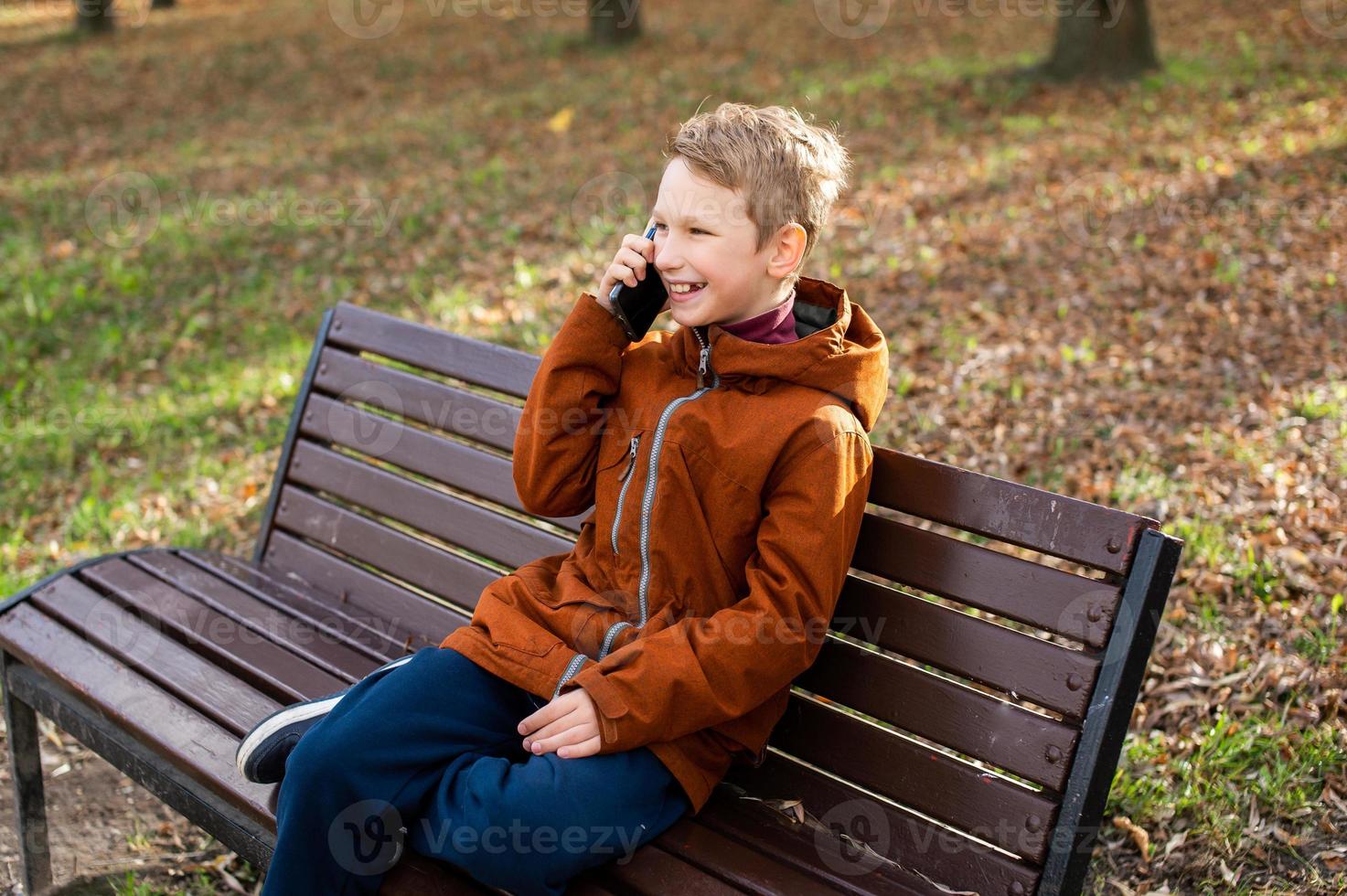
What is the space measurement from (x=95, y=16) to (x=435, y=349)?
14.7m

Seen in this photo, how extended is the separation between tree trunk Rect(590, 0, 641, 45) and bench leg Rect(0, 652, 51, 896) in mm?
11266

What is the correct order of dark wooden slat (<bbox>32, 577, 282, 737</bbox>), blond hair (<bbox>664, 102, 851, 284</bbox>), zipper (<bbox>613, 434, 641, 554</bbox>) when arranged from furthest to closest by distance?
dark wooden slat (<bbox>32, 577, 282, 737</bbox>) < zipper (<bbox>613, 434, 641, 554</bbox>) < blond hair (<bbox>664, 102, 851, 284</bbox>)

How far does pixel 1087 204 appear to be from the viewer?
23.5 feet

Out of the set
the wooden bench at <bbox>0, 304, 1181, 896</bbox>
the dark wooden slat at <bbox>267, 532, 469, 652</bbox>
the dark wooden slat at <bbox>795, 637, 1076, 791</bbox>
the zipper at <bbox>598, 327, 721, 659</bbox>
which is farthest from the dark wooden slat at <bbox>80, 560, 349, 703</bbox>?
the dark wooden slat at <bbox>795, 637, 1076, 791</bbox>

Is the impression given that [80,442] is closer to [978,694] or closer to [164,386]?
[164,386]

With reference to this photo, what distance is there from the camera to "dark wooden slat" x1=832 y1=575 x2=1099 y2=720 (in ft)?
7.61

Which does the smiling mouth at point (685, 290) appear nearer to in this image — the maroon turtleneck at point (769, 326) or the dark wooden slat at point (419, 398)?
the maroon turtleneck at point (769, 326)

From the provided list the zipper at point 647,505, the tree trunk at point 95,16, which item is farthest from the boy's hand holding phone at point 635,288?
the tree trunk at point 95,16

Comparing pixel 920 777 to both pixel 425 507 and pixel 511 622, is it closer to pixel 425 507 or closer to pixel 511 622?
pixel 511 622

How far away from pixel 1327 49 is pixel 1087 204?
14.6 feet

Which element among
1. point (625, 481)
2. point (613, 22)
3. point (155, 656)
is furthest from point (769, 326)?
point (613, 22)

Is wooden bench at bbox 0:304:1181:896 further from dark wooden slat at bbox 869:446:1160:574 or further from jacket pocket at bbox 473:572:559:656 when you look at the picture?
jacket pocket at bbox 473:572:559:656

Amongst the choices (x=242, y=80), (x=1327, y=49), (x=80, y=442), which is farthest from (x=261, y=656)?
(x=242, y=80)

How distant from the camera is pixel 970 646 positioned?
246 cm
